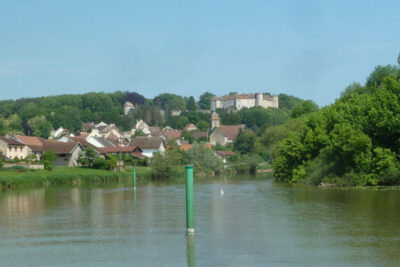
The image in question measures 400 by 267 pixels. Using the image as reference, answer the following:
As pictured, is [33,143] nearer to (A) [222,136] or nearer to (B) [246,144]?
(B) [246,144]

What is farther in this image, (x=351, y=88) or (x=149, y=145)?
(x=149, y=145)

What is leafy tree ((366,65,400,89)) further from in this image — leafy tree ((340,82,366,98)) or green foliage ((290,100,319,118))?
green foliage ((290,100,319,118))

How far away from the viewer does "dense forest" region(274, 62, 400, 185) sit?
44.1m

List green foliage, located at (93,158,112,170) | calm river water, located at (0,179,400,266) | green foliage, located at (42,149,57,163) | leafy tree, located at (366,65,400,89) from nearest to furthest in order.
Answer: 1. calm river water, located at (0,179,400,266)
2. leafy tree, located at (366,65,400,89)
3. green foliage, located at (42,149,57,163)
4. green foliage, located at (93,158,112,170)

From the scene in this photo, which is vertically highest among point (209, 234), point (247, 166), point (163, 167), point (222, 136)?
point (222, 136)

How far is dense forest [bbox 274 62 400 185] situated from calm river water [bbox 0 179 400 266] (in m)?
11.1

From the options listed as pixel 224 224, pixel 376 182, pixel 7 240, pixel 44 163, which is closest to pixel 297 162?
pixel 376 182

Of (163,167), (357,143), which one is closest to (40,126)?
(163,167)

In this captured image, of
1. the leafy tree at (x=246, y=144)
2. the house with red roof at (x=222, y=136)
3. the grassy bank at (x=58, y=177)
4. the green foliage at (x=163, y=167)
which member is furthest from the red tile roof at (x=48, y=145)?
the house with red roof at (x=222, y=136)

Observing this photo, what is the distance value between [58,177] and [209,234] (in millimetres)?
43466

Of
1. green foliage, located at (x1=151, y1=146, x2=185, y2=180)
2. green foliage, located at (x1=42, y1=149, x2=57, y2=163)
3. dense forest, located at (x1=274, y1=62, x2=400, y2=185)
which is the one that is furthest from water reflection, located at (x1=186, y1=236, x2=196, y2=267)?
green foliage, located at (x1=42, y1=149, x2=57, y2=163)

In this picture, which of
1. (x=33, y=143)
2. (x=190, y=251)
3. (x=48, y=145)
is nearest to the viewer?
(x=190, y=251)

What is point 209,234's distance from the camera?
20531 mm

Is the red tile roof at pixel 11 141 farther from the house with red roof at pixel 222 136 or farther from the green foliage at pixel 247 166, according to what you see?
the house with red roof at pixel 222 136
